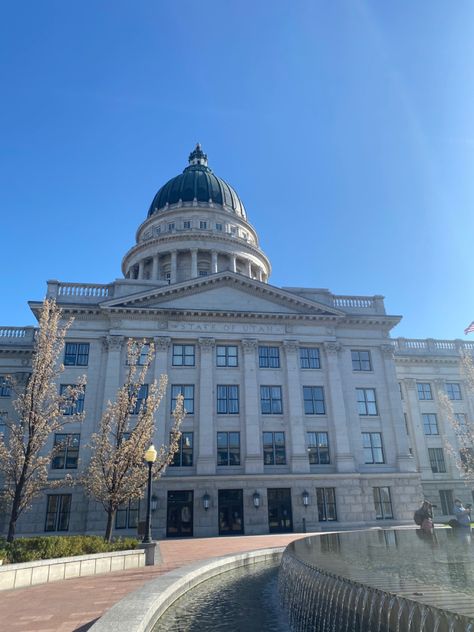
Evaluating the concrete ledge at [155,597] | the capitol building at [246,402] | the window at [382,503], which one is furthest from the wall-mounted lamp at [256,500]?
the concrete ledge at [155,597]

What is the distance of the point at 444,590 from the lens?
23.9 feet

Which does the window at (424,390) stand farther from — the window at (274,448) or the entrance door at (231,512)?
the entrance door at (231,512)

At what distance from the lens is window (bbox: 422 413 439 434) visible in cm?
4791

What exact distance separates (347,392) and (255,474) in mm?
10566

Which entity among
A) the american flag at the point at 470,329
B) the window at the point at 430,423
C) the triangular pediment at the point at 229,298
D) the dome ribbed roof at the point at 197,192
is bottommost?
the window at the point at 430,423

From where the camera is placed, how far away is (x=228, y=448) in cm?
3444

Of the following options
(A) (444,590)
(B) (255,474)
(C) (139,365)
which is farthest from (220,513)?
(A) (444,590)

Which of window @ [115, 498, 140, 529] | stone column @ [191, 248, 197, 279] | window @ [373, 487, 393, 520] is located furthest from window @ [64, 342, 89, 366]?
window @ [373, 487, 393, 520]

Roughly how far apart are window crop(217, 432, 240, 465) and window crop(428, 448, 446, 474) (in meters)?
23.7

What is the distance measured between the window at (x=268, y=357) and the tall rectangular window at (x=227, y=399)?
10.0 feet

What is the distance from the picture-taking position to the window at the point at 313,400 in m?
36.8

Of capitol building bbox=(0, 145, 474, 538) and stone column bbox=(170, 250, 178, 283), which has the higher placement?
stone column bbox=(170, 250, 178, 283)

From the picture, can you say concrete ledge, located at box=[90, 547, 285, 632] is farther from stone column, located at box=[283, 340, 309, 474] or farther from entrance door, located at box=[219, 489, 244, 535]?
stone column, located at box=[283, 340, 309, 474]

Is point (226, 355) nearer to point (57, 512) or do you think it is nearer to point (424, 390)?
point (57, 512)
